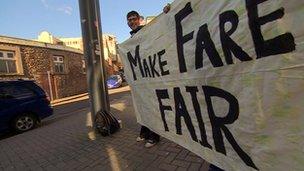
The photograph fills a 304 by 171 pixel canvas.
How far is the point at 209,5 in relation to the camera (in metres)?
2.26

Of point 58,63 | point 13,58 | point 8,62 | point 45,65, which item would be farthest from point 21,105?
point 58,63

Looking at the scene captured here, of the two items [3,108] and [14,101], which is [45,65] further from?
[3,108]

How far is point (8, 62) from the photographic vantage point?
17.9 meters

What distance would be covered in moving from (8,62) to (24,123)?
38.0 ft

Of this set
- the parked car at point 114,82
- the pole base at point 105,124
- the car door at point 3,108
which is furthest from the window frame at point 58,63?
the pole base at point 105,124

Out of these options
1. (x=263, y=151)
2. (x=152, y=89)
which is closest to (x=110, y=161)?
(x=152, y=89)

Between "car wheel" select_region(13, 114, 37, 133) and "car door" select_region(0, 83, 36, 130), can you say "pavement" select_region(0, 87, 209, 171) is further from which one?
"car wheel" select_region(13, 114, 37, 133)

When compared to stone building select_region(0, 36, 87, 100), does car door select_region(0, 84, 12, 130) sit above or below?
below

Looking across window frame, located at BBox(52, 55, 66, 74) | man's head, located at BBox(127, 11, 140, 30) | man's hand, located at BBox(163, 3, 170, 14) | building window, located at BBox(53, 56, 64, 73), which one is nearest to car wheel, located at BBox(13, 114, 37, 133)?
man's head, located at BBox(127, 11, 140, 30)

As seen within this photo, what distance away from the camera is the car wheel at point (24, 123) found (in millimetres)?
8211

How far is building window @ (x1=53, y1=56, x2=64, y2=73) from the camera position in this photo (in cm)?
2275

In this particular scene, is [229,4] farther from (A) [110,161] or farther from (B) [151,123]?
(A) [110,161]

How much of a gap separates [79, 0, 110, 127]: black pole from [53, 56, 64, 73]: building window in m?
18.1

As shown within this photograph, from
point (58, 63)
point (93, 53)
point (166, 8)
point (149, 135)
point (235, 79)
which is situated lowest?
point (149, 135)
